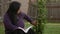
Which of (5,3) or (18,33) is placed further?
(5,3)

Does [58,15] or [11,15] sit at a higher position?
[11,15]

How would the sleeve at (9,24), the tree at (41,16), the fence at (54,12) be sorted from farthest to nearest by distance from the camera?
the fence at (54,12)
the tree at (41,16)
the sleeve at (9,24)

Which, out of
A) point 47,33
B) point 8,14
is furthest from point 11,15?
point 47,33

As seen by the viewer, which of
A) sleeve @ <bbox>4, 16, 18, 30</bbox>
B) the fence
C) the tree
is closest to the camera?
sleeve @ <bbox>4, 16, 18, 30</bbox>

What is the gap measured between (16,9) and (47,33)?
628 centimetres

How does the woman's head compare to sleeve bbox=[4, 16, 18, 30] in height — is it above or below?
above

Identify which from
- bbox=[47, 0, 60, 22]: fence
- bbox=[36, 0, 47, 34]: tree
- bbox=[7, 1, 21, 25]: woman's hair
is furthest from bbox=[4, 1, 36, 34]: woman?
bbox=[47, 0, 60, 22]: fence

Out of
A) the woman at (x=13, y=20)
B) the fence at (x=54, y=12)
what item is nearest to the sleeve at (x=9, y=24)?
the woman at (x=13, y=20)

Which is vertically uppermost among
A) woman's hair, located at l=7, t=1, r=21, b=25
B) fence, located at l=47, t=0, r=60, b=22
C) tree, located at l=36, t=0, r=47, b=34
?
woman's hair, located at l=7, t=1, r=21, b=25

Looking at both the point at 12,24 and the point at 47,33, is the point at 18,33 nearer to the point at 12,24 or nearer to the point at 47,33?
the point at 12,24

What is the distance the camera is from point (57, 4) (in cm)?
1952

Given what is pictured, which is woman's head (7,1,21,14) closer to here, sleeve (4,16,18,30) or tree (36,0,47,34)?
sleeve (4,16,18,30)

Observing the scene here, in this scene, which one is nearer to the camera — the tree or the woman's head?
the woman's head

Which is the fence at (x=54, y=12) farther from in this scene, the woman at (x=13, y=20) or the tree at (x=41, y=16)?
the woman at (x=13, y=20)
